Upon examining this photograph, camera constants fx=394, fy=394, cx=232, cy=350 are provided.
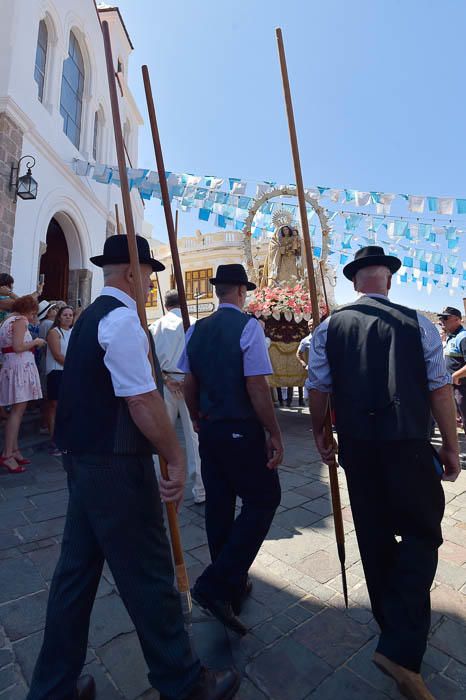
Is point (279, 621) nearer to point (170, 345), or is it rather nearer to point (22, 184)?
point (170, 345)

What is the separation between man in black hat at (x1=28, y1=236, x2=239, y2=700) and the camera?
→ 1.54 metres

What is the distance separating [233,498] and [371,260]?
1600mm

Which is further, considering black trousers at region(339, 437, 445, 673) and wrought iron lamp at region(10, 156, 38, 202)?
wrought iron lamp at region(10, 156, 38, 202)

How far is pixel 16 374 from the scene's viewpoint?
16.3 feet

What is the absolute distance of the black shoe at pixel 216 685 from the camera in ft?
5.15

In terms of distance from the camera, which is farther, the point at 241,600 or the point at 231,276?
the point at 231,276

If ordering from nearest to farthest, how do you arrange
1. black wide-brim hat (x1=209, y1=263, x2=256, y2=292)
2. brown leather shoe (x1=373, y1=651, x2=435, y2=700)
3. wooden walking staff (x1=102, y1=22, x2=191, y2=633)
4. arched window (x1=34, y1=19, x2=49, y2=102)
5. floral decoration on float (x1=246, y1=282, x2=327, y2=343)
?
brown leather shoe (x1=373, y1=651, x2=435, y2=700), wooden walking staff (x1=102, y1=22, x2=191, y2=633), black wide-brim hat (x1=209, y1=263, x2=256, y2=292), floral decoration on float (x1=246, y1=282, x2=327, y2=343), arched window (x1=34, y1=19, x2=49, y2=102)

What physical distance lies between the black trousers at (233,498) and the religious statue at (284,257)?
6.24m

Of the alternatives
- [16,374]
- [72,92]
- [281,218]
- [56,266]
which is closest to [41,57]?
[72,92]

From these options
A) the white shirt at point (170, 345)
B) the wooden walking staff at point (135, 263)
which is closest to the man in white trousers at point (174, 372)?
the white shirt at point (170, 345)

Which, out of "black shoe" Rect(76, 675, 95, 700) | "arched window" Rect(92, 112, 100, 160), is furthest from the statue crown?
"black shoe" Rect(76, 675, 95, 700)

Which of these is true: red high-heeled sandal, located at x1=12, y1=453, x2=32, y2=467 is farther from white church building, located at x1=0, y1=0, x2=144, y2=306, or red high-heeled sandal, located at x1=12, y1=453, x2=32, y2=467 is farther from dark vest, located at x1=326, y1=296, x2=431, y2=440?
dark vest, located at x1=326, y1=296, x2=431, y2=440

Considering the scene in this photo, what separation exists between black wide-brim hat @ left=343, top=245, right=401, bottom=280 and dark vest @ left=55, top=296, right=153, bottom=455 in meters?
1.39

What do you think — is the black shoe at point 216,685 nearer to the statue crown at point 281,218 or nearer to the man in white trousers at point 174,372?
the man in white trousers at point 174,372
